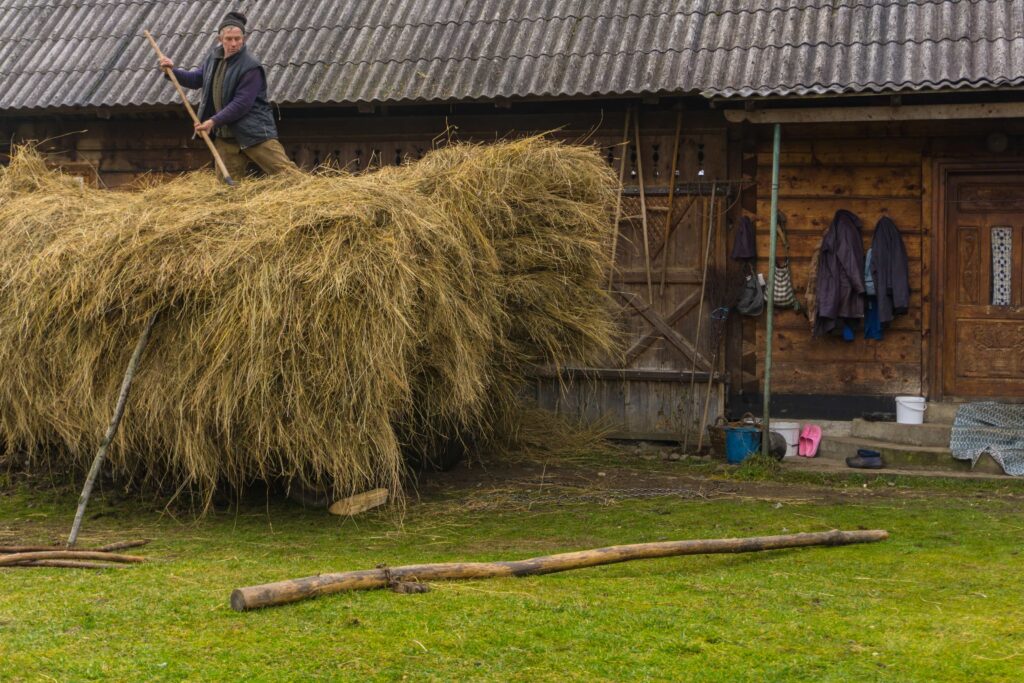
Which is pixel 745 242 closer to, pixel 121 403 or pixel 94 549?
pixel 121 403

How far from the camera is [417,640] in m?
4.77

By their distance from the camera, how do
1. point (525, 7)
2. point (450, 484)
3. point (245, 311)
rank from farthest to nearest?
point (525, 7) → point (450, 484) → point (245, 311)

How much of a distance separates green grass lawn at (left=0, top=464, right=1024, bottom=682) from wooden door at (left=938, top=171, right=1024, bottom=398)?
2.61 metres

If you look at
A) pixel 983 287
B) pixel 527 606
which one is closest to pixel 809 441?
pixel 983 287

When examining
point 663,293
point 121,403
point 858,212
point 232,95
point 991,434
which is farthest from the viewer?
point 663,293

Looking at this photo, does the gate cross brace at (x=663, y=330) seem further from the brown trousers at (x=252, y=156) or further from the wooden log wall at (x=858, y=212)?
the brown trousers at (x=252, y=156)

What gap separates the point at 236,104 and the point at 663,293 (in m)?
4.21

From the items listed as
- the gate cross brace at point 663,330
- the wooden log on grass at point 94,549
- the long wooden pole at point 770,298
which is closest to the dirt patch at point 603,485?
the long wooden pole at point 770,298

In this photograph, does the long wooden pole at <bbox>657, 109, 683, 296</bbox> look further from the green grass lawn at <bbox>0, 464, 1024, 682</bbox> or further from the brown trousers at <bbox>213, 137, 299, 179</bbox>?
the brown trousers at <bbox>213, 137, 299, 179</bbox>

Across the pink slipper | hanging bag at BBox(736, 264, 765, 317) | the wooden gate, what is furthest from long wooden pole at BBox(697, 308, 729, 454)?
the pink slipper

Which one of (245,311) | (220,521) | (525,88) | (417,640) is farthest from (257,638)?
(525,88)

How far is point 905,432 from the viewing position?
1011 centimetres

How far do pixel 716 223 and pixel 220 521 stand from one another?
5182mm

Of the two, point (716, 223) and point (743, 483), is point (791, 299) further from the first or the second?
point (743, 483)
